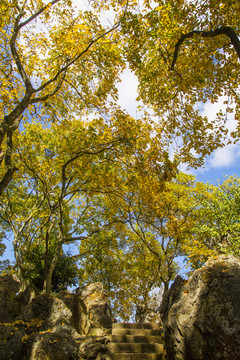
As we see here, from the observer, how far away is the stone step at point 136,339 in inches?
311

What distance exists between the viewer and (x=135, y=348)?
7.47 m

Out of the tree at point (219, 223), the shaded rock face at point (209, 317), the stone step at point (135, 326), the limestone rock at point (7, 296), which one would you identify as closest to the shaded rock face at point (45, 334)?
the limestone rock at point (7, 296)

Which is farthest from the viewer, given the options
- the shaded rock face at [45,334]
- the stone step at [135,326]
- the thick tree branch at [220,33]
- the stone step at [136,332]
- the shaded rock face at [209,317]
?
the stone step at [135,326]

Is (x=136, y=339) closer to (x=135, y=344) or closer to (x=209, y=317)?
(x=135, y=344)

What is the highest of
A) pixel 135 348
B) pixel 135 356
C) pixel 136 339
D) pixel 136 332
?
pixel 136 332

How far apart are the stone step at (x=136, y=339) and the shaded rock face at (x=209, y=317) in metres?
1.62

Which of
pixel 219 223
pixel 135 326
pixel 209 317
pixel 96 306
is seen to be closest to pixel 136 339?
pixel 135 326

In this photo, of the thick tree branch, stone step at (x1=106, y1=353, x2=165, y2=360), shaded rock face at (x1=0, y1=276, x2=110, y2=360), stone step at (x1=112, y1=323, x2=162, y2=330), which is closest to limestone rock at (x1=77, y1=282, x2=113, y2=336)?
shaded rock face at (x1=0, y1=276, x2=110, y2=360)

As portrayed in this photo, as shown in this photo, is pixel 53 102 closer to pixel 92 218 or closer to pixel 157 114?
pixel 157 114

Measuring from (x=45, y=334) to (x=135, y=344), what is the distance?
2.55 metres

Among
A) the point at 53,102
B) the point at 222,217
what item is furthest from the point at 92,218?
the point at 222,217

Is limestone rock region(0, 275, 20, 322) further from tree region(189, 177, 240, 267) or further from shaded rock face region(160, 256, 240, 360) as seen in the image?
tree region(189, 177, 240, 267)

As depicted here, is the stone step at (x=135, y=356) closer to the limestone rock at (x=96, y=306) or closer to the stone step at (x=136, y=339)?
the stone step at (x=136, y=339)

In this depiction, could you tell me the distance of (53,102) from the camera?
338 inches
